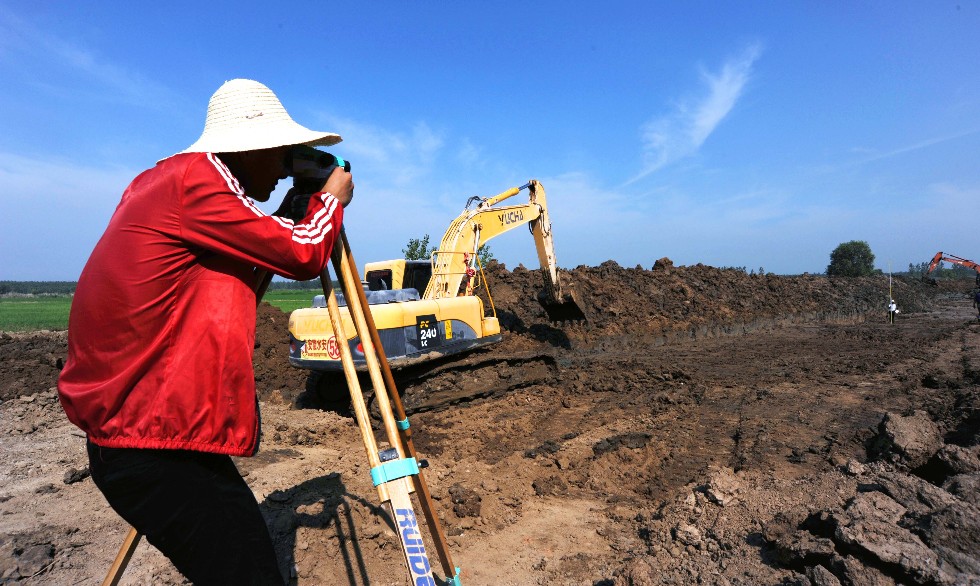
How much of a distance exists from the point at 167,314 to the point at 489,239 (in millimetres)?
9287

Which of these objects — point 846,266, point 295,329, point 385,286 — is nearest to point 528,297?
point 385,286

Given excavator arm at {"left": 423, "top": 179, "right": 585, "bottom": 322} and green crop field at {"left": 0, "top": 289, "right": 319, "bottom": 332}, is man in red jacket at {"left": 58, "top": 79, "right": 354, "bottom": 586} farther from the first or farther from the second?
green crop field at {"left": 0, "top": 289, "right": 319, "bottom": 332}

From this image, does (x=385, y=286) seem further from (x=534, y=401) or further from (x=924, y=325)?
(x=924, y=325)

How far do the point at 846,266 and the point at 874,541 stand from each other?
53.5m

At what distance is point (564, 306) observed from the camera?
12.5 m

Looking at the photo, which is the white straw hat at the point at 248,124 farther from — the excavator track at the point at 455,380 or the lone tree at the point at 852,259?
the lone tree at the point at 852,259

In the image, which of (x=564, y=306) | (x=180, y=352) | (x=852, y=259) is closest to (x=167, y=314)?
(x=180, y=352)

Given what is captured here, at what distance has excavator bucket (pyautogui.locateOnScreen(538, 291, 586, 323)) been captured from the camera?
480 inches

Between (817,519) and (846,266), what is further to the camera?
(846,266)

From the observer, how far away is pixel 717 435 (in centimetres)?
635

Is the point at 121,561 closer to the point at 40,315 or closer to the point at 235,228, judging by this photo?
the point at 235,228

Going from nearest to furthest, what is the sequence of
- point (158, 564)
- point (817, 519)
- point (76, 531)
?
point (817, 519)
point (158, 564)
point (76, 531)

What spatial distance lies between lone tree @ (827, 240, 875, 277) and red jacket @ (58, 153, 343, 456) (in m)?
52.8

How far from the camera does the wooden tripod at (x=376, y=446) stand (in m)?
1.53
